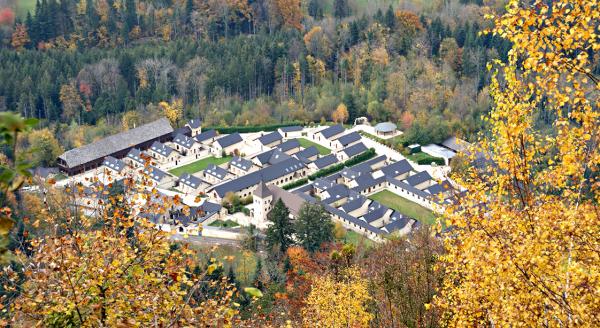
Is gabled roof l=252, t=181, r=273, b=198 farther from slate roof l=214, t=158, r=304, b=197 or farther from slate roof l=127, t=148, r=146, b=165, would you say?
slate roof l=127, t=148, r=146, b=165

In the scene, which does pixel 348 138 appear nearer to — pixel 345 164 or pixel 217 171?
pixel 345 164

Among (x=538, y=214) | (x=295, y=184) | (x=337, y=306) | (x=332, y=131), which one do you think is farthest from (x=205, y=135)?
(x=538, y=214)

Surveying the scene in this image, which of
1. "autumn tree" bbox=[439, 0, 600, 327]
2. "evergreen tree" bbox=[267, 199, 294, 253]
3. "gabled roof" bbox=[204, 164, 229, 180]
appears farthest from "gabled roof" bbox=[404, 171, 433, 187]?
"autumn tree" bbox=[439, 0, 600, 327]

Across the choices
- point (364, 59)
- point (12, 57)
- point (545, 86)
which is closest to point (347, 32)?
point (364, 59)

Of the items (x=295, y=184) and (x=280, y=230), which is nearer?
(x=280, y=230)

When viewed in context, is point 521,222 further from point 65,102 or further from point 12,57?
point 12,57

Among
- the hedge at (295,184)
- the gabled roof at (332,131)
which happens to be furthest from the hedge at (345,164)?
the gabled roof at (332,131)
